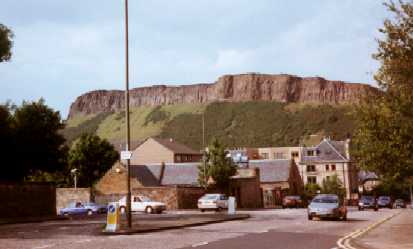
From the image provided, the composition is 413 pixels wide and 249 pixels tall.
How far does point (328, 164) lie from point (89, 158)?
172ft

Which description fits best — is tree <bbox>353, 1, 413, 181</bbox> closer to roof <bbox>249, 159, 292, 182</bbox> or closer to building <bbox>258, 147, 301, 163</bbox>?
roof <bbox>249, 159, 292, 182</bbox>

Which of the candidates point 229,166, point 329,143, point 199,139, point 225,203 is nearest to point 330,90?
point 199,139

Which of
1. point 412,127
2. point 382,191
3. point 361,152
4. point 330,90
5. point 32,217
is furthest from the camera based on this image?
point 330,90

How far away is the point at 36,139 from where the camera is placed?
46938 millimetres

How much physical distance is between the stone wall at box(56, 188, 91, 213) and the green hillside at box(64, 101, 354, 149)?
8882cm

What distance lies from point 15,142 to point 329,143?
8430cm

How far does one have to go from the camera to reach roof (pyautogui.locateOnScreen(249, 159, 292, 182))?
8231 cm

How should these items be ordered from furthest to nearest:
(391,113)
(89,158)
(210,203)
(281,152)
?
(281,152) → (89,158) → (210,203) → (391,113)

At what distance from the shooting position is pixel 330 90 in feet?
650

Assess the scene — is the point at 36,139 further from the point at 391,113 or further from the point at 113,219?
the point at 391,113

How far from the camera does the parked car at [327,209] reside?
109 ft

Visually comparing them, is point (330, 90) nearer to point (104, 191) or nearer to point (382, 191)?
point (382, 191)

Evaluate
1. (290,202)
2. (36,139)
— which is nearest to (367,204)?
(290,202)

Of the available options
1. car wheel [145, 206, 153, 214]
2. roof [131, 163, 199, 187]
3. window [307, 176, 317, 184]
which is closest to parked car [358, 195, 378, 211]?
car wheel [145, 206, 153, 214]
